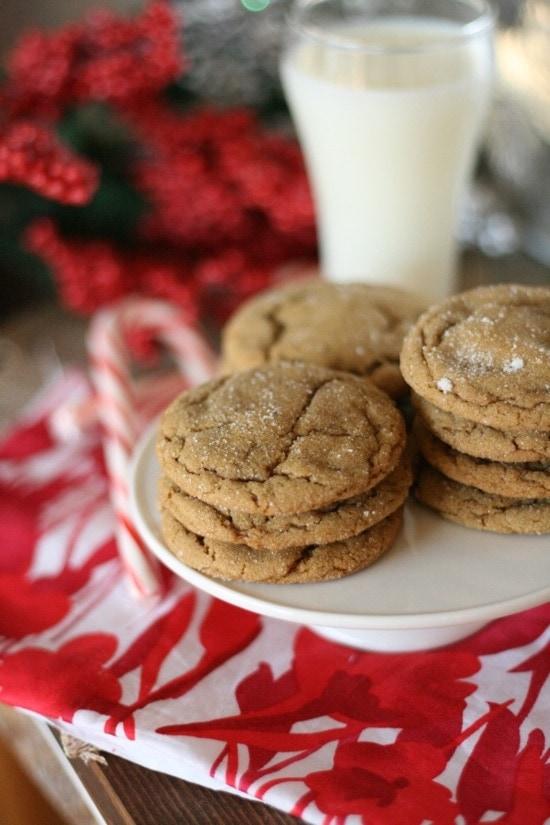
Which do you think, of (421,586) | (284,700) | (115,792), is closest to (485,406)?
(421,586)

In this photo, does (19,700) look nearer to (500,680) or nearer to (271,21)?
(500,680)

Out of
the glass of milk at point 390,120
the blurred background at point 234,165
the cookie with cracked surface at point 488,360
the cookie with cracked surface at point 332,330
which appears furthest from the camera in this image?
the blurred background at point 234,165

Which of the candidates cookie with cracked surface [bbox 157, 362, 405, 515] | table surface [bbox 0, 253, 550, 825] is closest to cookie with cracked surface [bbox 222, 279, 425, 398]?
cookie with cracked surface [bbox 157, 362, 405, 515]

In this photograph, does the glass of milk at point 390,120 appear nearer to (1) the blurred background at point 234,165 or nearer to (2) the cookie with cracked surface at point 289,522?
(1) the blurred background at point 234,165

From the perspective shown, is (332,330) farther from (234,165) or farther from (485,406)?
(234,165)

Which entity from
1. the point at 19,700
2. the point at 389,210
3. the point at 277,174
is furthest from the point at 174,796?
the point at 277,174

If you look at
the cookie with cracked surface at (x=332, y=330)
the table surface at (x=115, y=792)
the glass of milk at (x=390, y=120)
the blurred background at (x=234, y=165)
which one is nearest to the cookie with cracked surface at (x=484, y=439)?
the cookie with cracked surface at (x=332, y=330)
